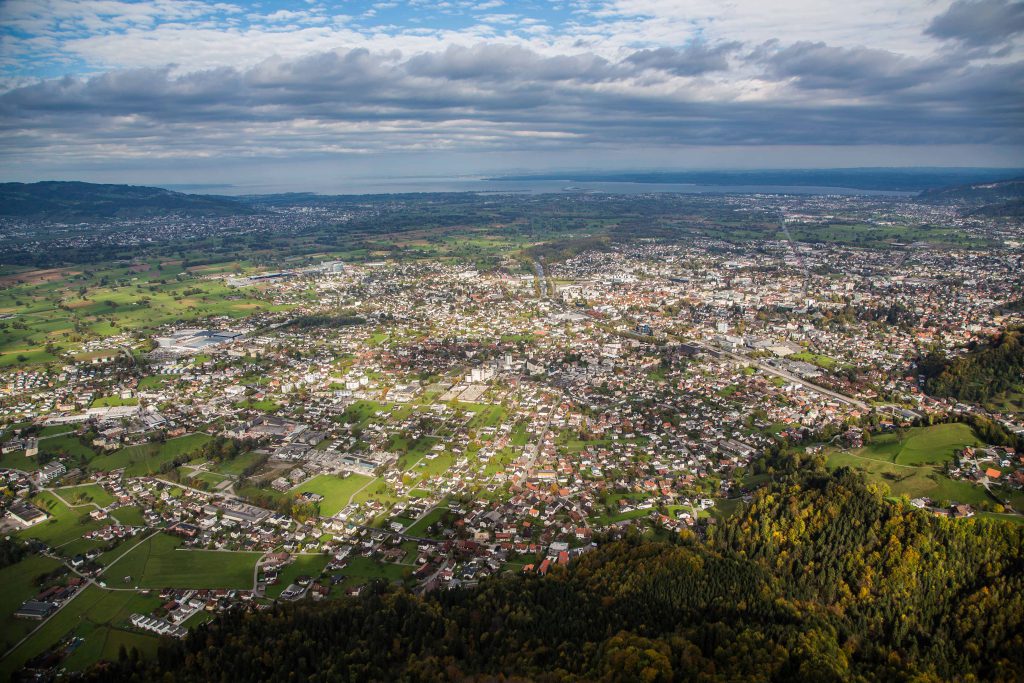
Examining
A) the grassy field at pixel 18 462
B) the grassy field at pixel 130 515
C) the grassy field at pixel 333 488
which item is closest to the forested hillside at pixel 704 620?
the grassy field at pixel 333 488

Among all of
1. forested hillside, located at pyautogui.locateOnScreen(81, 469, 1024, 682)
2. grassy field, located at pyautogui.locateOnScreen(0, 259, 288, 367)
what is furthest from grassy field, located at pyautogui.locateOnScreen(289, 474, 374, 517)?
grassy field, located at pyautogui.locateOnScreen(0, 259, 288, 367)

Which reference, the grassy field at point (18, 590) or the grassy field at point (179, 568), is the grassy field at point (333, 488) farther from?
the grassy field at point (18, 590)

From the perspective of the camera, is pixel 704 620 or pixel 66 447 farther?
pixel 66 447

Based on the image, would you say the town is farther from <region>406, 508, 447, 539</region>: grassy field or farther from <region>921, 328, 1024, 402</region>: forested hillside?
<region>921, 328, 1024, 402</region>: forested hillside

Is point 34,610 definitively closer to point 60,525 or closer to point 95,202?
point 60,525

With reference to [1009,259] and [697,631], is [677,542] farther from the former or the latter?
[1009,259]

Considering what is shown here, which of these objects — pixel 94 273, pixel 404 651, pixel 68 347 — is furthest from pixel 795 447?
pixel 94 273

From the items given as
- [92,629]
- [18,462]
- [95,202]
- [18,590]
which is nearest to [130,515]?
[18,590]
